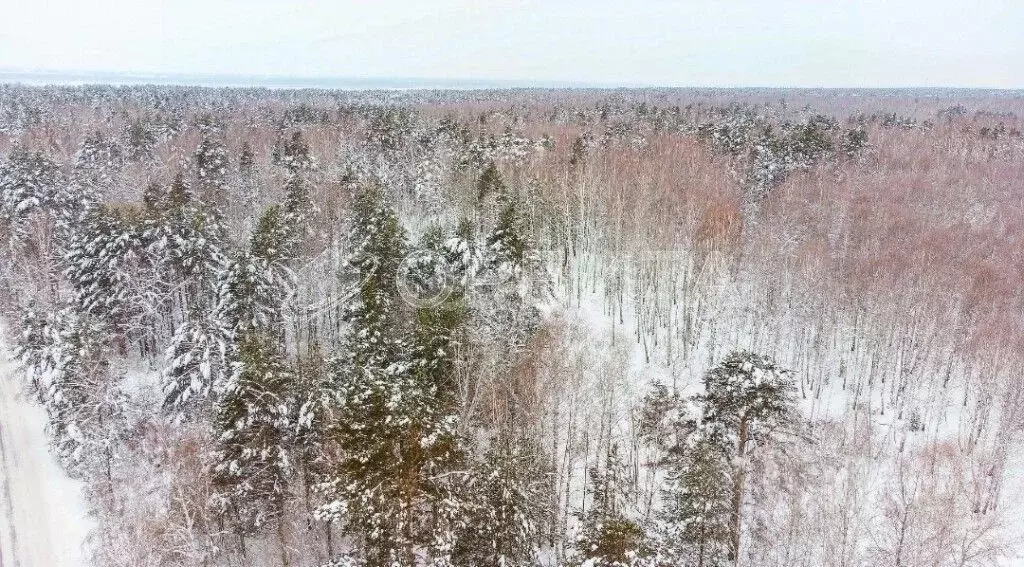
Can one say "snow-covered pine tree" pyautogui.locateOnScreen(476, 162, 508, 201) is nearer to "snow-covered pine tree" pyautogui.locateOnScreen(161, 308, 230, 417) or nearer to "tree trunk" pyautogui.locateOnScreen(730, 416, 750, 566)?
"snow-covered pine tree" pyautogui.locateOnScreen(161, 308, 230, 417)

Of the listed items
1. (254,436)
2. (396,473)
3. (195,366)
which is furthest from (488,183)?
(396,473)

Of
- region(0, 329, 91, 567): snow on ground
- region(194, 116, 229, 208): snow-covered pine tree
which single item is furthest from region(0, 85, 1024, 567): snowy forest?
region(0, 329, 91, 567): snow on ground

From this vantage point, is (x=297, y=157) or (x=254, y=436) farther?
(x=297, y=157)

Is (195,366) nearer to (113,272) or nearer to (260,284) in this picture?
(260,284)

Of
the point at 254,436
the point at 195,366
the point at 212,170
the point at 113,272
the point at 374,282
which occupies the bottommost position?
the point at 195,366

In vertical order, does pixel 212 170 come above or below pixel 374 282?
above

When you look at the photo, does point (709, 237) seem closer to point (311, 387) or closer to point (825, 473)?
point (825, 473)

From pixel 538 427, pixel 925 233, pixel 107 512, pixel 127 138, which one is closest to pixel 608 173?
pixel 925 233

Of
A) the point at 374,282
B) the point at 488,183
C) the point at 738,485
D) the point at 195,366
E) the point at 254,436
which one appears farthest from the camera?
the point at 488,183
